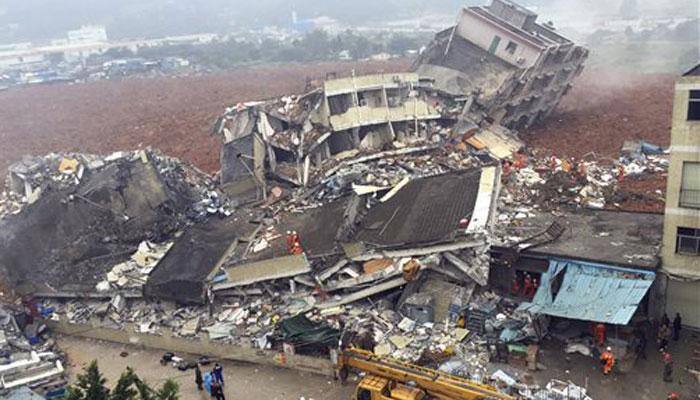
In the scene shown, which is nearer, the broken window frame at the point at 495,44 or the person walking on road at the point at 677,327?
the person walking on road at the point at 677,327

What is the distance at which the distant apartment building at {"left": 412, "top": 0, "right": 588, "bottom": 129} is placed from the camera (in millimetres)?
28500

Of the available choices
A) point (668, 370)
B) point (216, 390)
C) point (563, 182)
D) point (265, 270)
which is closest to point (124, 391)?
point (216, 390)

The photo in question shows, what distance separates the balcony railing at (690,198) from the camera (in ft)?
42.1

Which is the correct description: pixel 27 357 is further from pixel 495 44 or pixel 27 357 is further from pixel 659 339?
pixel 495 44

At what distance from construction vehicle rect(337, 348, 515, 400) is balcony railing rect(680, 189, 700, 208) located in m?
5.70

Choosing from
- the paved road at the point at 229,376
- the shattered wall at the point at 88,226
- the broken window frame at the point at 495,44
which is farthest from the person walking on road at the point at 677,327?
the broken window frame at the point at 495,44

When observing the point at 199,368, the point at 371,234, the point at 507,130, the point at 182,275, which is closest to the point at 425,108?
the point at 507,130

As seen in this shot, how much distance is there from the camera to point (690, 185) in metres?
12.9

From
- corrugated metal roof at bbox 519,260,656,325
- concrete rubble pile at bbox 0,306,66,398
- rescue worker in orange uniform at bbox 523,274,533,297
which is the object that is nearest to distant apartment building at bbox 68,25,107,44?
concrete rubble pile at bbox 0,306,66,398

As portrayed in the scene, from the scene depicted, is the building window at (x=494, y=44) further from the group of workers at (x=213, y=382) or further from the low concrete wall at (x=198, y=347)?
the group of workers at (x=213, y=382)

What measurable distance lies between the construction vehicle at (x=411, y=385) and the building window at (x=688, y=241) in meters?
5.36

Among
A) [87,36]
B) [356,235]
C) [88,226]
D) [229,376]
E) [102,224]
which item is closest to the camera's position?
[229,376]

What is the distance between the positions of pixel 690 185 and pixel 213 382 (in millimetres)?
10559

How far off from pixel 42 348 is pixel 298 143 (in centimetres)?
1209
